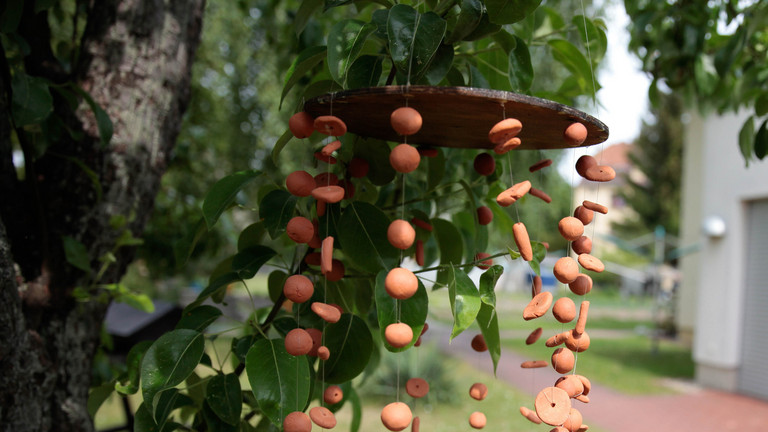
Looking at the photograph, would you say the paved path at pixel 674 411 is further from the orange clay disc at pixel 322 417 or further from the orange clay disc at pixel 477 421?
the orange clay disc at pixel 322 417

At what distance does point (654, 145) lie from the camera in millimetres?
24391

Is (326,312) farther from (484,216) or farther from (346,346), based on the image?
(484,216)

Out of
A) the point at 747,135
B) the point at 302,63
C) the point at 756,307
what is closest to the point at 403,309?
the point at 302,63

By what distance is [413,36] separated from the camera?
0.78 meters

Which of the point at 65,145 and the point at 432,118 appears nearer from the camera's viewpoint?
the point at 432,118

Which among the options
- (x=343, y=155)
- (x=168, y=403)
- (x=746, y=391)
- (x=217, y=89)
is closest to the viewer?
(x=168, y=403)

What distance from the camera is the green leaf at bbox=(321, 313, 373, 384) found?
95cm

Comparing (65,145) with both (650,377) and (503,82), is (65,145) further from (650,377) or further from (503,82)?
(650,377)

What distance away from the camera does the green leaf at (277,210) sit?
92 centimetres

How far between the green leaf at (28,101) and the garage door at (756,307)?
7.33 m

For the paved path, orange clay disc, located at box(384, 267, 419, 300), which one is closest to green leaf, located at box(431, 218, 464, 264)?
orange clay disc, located at box(384, 267, 419, 300)

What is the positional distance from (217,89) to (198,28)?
9282 millimetres

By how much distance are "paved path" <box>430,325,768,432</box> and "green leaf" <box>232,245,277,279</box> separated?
5.07 metres

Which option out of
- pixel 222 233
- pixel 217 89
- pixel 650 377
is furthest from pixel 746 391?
pixel 217 89
